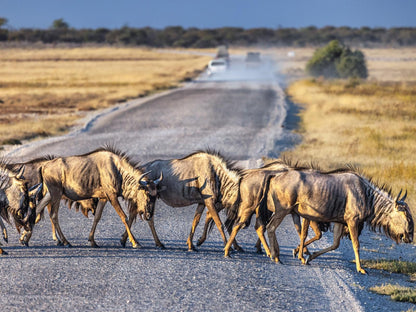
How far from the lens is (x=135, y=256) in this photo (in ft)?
29.3

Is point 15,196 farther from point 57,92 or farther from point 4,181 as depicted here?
point 57,92

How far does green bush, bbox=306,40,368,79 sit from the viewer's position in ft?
189

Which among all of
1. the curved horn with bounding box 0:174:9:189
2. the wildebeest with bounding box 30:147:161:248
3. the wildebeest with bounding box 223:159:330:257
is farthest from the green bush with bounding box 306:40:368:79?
the curved horn with bounding box 0:174:9:189

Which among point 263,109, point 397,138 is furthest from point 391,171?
point 263,109

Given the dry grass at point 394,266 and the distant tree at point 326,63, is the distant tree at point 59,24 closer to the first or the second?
the distant tree at point 326,63

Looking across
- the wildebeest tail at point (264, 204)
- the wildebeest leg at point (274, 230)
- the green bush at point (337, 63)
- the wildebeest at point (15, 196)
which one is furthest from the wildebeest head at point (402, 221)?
the green bush at point (337, 63)

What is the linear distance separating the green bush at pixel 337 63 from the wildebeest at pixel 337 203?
1938 inches

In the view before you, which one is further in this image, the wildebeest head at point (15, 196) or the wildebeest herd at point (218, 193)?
the wildebeest head at point (15, 196)

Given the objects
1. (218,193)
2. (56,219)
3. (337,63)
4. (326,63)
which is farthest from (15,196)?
(326,63)

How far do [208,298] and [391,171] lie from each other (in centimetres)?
948

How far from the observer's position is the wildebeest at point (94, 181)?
9.36m

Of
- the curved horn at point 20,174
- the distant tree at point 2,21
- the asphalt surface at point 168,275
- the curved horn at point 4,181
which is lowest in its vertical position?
the asphalt surface at point 168,275

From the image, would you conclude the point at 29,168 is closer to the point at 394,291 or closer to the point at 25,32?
the point at 394,291

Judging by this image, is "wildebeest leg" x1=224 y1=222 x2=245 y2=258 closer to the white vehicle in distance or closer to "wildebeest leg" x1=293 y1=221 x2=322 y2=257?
"wildebeest leg" x1=293 y1=221 x2=322 y2=257
